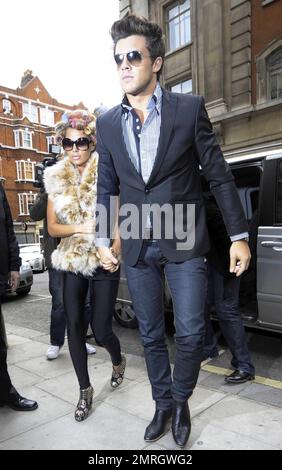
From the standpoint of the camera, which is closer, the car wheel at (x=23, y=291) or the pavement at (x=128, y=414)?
the pavement at (x=128, y=414)

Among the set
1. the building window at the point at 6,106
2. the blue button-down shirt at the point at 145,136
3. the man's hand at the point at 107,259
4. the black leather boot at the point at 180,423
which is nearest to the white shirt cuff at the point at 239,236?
the blue button-down shirt at the point at 145,136

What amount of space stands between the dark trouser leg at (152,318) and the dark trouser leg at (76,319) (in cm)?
52

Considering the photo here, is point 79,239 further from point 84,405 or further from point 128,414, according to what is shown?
point 128,414

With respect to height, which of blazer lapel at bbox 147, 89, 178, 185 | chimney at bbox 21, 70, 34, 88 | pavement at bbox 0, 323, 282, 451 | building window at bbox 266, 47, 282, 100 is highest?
chimney at bbox 21, 70, 34, 88

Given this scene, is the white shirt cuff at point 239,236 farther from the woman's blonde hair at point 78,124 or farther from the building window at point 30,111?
the building window at point 30,111

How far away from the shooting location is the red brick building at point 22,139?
38.3m

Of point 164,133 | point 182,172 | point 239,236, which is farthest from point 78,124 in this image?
point 239,236

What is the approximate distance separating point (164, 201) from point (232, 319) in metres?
1.52

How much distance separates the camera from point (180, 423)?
7.30ft

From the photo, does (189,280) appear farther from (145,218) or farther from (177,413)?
(177,413)

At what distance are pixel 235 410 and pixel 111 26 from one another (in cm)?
250

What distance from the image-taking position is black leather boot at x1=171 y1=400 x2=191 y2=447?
2201 millimetres

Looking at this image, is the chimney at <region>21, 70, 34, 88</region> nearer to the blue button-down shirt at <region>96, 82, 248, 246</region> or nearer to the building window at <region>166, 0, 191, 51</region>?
the building window at <region>166, 0, 191, 51</region>

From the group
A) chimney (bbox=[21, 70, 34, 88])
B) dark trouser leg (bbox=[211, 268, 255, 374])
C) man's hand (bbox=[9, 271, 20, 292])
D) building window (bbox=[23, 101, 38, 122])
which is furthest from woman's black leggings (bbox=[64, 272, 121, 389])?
chimney (bbox=[21, 70, 34, 88])
